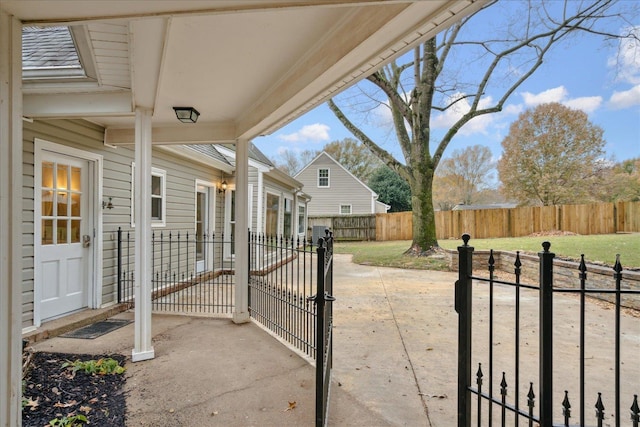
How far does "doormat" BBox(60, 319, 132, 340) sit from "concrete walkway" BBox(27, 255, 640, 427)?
0.44 ft


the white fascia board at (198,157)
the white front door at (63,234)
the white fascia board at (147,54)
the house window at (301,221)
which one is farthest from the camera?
the house window at (301,221)

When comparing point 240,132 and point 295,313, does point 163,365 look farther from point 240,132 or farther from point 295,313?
point 240,132

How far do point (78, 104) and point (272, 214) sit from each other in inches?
288

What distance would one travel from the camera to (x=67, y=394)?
270cm

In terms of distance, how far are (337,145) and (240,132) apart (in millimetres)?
27525

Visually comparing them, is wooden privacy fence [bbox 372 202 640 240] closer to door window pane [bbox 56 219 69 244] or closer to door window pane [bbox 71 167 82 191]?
door window pane [bbox 71 167 82 191]

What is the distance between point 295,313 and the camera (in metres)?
3.76

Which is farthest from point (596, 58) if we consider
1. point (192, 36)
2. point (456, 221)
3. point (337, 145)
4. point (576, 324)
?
point (192, 36)

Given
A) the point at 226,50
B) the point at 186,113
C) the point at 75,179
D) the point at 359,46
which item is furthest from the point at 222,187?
the point at 359,46

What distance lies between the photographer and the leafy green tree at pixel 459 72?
11188mm

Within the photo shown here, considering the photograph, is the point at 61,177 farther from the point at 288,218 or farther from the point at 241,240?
the point at 288,218

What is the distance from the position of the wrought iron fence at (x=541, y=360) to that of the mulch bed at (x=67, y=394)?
2.34 metres

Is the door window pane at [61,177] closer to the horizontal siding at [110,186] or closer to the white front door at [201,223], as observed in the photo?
the horizontal siding at [110,186]

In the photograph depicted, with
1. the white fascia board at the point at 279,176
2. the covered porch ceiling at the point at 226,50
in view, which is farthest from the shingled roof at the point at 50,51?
the white fascia board at the point at 279,176
